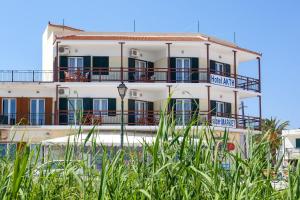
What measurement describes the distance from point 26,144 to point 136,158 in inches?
49.9

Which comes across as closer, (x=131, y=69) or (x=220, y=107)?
(x=131, y=69)

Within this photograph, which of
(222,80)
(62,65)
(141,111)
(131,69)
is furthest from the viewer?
(222,80)

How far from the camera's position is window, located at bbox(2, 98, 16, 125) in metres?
33.3

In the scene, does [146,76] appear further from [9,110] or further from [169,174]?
[169,174]

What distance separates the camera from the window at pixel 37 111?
3378 centimetres

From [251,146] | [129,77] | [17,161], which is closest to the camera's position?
[17,161]

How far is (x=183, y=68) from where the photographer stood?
3516cm

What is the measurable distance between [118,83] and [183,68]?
13.1 feet

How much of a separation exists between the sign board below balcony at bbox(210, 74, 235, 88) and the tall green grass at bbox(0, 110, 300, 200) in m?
30.1

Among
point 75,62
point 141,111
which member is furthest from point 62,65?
point 141,111

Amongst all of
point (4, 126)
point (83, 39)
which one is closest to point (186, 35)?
point (83, 39)

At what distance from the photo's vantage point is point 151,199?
4.41m

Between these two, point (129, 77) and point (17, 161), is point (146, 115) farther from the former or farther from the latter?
point (17, 161)

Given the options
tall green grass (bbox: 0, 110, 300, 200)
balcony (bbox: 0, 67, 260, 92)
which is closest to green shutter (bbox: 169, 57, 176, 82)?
balcony (bbox: 0, 67, 260, 92)
